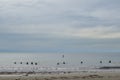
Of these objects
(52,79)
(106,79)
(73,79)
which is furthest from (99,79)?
(52,79)

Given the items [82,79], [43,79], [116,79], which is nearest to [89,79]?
[82,79]

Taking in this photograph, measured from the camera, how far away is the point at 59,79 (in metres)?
37.0

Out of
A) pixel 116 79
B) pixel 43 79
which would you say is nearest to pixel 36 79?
pixel 43 79

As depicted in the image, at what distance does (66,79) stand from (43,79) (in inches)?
108

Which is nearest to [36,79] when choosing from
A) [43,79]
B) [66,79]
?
[43,79]

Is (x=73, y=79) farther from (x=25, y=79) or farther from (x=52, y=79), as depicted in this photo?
(x=25, y=79)

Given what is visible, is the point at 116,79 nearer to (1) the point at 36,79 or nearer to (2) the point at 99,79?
(2) the point at 99,79

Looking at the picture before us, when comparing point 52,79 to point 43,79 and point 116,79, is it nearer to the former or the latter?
point 43,79

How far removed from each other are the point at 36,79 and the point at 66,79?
349 centimetres

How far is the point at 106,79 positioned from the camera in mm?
36125

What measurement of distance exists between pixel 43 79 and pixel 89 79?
5.43 m

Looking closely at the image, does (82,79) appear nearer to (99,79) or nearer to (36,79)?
(99,79)

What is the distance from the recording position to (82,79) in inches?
1443

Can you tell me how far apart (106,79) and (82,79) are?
2749mm
